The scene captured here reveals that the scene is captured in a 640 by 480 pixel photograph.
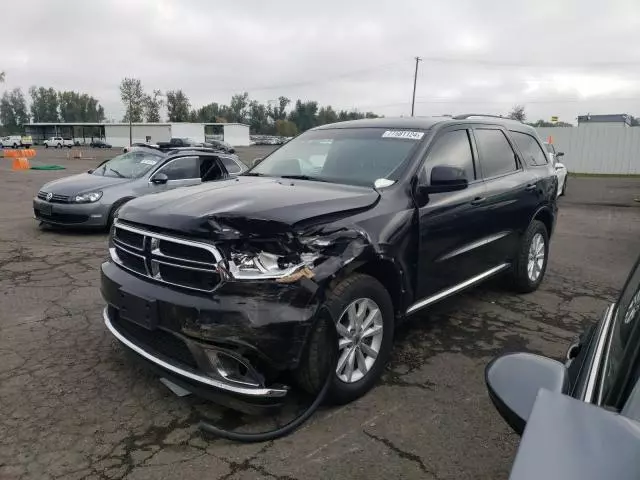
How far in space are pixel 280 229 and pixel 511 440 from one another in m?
1.82

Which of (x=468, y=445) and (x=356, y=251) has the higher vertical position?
(x=356, y=251)

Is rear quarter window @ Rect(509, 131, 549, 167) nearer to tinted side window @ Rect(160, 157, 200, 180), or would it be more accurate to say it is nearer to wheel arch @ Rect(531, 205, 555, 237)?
wheel arch @ Rect(531, 205, 555, 237)

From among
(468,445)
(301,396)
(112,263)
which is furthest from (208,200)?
(468,445)

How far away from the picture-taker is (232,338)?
2.78m

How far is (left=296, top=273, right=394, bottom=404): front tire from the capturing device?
3.00 metres

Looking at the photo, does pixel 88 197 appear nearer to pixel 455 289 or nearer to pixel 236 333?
pixel 455 289

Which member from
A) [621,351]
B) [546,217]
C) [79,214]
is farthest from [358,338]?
[79,214]

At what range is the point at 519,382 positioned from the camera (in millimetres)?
1558

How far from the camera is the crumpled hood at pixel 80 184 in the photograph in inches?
342

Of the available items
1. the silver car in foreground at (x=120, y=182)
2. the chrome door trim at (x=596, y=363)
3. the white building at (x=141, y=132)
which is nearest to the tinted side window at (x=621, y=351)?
the chrome door trim at (x=596, y=363)

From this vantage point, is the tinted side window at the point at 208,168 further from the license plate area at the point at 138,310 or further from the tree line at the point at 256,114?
the tree line at the point at 256,114

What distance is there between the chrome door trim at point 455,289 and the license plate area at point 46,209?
7.12m

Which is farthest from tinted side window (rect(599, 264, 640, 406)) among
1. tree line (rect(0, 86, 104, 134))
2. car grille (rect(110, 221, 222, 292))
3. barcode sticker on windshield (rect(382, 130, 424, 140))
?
tree line (rect(0, 86, 104, 134))

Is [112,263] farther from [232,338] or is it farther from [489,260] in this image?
[489,260]
